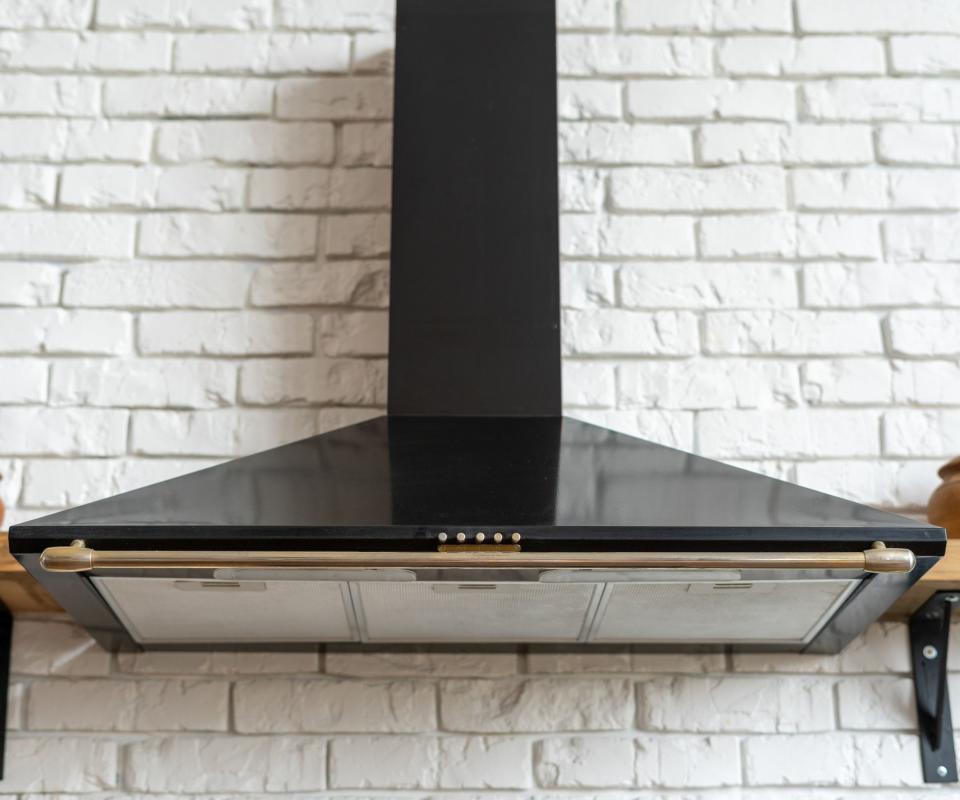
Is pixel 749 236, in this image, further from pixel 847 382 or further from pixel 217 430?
pixel 217 430

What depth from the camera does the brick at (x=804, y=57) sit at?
2012 mm

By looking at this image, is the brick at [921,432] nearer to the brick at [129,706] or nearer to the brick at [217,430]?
the brick at [217,430]

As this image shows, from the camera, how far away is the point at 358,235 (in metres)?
1.92

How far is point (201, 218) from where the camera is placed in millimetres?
1927

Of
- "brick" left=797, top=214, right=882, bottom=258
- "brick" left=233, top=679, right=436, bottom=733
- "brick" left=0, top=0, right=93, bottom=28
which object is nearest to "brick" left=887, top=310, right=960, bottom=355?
"brick" left=797, top=214, right=882, bottom=258

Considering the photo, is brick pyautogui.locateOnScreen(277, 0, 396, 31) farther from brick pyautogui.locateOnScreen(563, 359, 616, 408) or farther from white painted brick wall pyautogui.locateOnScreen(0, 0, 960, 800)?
brick pyautogui.locateOnScreen(563, 359, 616, 408)

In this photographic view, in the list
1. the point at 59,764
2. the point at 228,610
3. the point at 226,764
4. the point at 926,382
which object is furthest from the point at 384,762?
the point at 926,382

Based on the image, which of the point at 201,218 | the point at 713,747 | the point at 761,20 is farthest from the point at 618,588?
the point at 761,20

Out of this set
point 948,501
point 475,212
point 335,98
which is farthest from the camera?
point 335,98

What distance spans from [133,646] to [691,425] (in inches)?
35.2

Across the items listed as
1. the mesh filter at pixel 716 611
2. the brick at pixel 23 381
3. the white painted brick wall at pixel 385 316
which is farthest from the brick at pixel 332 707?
the brick at pixel 23 381

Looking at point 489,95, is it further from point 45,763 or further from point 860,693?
point 45,763

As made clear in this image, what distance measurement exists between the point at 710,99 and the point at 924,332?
0.52 meters

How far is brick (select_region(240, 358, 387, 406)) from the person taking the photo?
1842 mm
